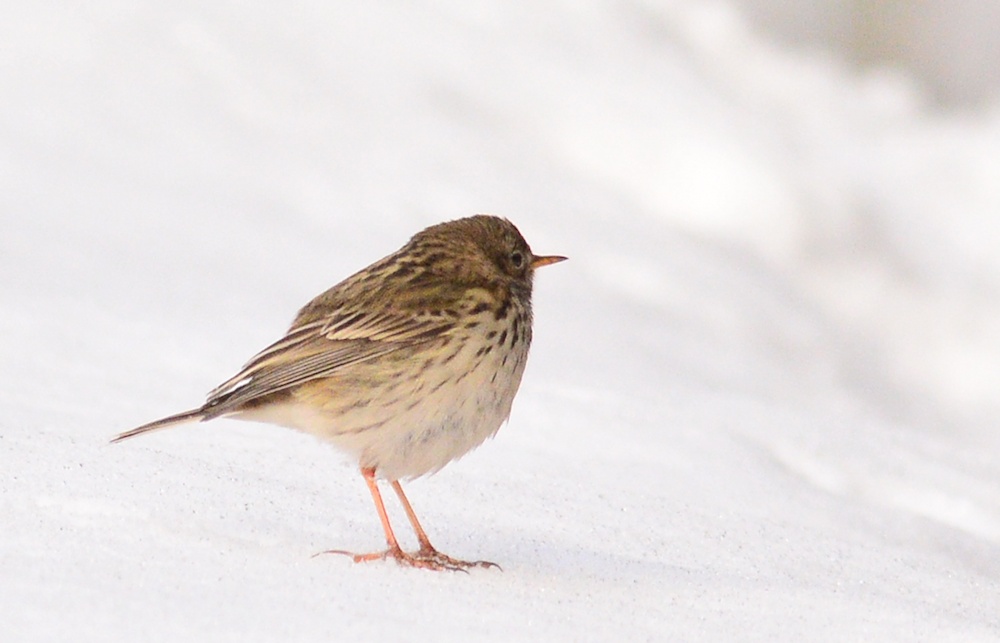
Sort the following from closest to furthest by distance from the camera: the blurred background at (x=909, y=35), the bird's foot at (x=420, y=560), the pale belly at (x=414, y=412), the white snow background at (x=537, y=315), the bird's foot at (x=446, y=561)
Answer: the white snow background at (x=537, y=315) < the bird's foot at (x=420, y=560) < the bird's foot at (x=446, y=561) < the pale belly at (x=414, y=412) < the blurred background at (x=909, y=35)

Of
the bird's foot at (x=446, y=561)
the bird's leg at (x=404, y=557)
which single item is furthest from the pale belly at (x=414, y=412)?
the bird's foot at (x=446, y=561)

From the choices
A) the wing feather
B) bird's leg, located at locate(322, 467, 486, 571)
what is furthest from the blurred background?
bird's leg, located at locate(322, 467, 486, 571)

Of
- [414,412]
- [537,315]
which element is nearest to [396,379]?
[414,412]

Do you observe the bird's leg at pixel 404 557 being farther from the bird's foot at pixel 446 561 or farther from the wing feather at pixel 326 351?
the wing feather at pixel 326 351

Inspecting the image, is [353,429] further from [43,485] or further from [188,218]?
[188,218]

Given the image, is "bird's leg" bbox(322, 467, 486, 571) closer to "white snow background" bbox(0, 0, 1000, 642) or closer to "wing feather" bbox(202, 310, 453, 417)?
"white snow background" bbox(0, 0, 1000, 642)
